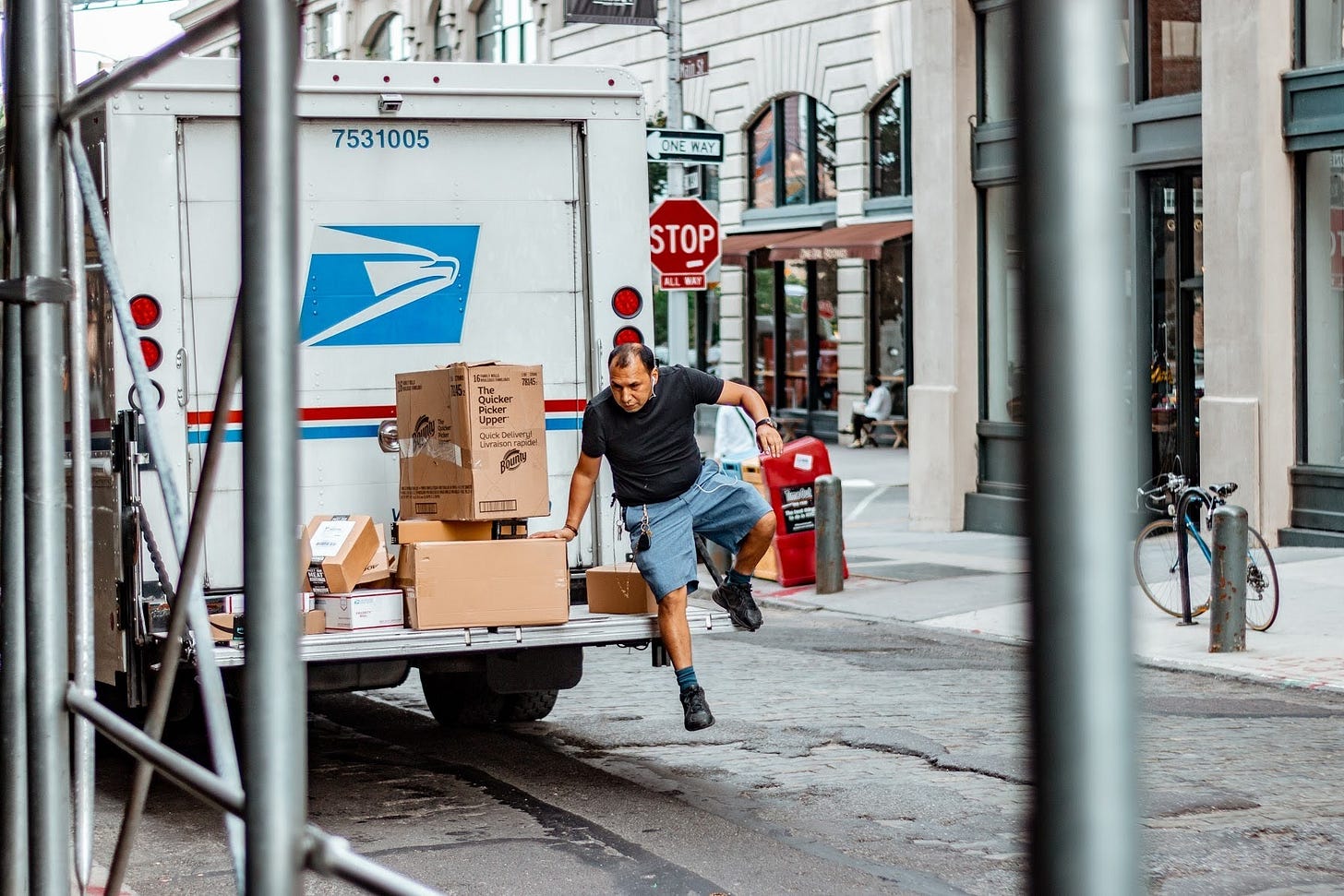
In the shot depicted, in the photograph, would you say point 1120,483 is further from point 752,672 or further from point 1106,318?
point 752,672

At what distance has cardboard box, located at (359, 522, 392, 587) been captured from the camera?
7.42m

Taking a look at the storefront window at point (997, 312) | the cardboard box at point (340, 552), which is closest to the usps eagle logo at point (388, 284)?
the cardboard box at point (340, 552)

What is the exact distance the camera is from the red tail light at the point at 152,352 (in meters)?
7.52

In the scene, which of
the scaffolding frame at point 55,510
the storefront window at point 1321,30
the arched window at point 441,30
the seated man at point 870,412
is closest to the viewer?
the scaffolding frame at point 55,510

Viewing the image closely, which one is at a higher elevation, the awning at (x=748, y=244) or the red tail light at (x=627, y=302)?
the awning at (x=748, y=244)

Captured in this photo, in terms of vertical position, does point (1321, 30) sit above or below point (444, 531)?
above

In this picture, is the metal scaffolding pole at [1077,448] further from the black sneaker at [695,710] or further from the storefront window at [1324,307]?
the storefront window at [1324,307]

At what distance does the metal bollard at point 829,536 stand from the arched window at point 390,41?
29.5 m

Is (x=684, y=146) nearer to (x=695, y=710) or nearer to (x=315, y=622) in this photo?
(x=695, y=710)

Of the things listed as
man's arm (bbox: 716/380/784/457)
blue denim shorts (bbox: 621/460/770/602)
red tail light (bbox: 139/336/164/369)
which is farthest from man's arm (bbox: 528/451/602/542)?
red tail light (bbox: 139/336/164/369)

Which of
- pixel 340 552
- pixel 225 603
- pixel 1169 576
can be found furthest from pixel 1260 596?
pixel 225 603

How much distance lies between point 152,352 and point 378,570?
4.32ft

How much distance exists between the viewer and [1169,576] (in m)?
12.2

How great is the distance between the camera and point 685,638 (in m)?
7.70
